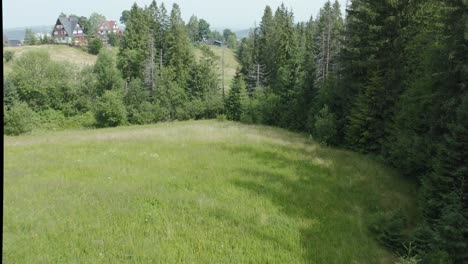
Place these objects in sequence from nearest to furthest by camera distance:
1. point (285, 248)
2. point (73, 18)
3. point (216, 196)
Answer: point (285, 248)
point (216, 196)
point (73, 18)

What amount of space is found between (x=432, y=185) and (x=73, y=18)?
121 m

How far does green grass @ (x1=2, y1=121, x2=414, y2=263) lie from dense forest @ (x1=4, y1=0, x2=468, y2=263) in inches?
77.4

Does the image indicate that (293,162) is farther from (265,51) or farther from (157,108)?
(265,51)

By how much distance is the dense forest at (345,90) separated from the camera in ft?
40.3

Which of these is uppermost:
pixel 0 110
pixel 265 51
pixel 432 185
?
pixel 265 51

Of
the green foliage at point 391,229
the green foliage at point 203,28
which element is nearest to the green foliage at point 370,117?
the green foliage at point 391,229

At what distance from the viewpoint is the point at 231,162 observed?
19219 mm

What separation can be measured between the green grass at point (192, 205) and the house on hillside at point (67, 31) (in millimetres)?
93455

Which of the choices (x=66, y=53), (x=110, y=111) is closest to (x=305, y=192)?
(x=110, y=111)

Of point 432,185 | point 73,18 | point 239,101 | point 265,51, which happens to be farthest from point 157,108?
point 73,18

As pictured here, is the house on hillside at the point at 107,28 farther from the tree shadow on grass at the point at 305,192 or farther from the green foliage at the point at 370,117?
the tree shadow on grass at the point at 305,192

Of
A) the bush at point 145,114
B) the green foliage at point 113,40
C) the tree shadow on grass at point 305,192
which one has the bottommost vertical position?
the bush at point 145,114

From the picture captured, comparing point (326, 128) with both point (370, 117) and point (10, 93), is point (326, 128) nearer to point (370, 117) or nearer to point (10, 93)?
point (370, 117)

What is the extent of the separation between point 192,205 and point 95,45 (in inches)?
3498
